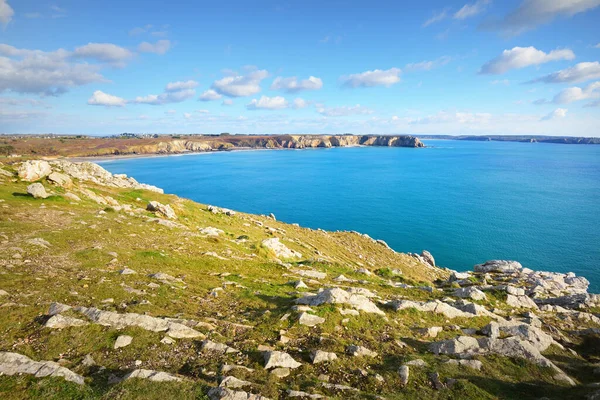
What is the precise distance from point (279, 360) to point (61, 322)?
8.32 m

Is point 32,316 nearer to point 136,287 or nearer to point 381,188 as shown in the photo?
point 136,287

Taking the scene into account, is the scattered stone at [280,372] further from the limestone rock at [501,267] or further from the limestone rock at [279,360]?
the limestone rock at [501,267]

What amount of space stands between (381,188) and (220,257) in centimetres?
A: 12390

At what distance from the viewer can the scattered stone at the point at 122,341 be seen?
10248mm

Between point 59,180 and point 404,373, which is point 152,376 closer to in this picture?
point 404,373

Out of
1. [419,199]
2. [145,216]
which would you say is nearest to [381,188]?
[419,199]

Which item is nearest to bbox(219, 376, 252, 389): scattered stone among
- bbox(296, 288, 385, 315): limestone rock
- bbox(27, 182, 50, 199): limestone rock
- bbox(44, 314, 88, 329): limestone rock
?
bbox(44, 314, 88, 329): limestone rock

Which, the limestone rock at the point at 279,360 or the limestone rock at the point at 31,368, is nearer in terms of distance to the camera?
the limestone rock at the point at 31,368

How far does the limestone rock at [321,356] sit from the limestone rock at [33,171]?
38219 millimetres

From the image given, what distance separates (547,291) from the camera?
89.5 feet

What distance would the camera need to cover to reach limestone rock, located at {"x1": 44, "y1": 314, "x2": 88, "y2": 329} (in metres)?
10.7

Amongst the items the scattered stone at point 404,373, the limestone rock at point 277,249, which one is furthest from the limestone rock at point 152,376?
the limestone rock at point 277,249

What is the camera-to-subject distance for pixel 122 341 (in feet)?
34.2

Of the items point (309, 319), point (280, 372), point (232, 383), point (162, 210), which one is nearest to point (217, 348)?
point (232, 383)
